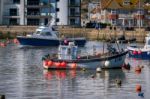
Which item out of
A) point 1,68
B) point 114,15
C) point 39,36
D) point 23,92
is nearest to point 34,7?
point 114,15

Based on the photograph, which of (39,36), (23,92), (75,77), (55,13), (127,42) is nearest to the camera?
(23,92)

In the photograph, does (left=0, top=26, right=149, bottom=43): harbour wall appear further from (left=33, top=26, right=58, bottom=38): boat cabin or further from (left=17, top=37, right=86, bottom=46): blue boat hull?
(left=33, top=26, right=58, bottom=38): boat cabin

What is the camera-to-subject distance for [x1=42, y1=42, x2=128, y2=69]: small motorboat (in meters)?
59.7

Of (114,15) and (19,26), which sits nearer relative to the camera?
(19,26)

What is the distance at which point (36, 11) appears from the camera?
131 metres

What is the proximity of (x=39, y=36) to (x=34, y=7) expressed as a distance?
3640cm

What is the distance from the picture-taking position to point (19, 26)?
12375 cm

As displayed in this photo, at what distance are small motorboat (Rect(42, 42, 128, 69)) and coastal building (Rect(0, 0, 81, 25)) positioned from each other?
6918 centimetres

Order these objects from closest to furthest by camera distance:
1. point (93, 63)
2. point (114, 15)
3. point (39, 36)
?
point (93, 63) → point (39, 36) → point (114, 15)

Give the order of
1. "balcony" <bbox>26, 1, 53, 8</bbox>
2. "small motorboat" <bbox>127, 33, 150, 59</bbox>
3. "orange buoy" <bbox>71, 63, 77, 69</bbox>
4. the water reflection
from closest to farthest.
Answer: the water reflection
"orange buoy" <bbox>71, 63, 77, 69</bbox>
"small motorboat" <bbox>127, 33, 150, 59</bbox>
"balcony" <bbox>26, 1, 53, 8</bbox>

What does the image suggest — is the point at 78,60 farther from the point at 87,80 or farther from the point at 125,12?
the point at 125,12

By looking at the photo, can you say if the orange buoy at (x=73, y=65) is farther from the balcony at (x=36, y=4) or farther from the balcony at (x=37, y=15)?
the balcony at (x=36, y=4)

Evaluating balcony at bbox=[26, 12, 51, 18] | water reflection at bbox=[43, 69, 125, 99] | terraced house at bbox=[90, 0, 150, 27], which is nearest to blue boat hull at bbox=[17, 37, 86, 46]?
balcony at bbox=[26, 12, 51, 18]

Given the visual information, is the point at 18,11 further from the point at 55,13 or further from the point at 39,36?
the point at 39,36
